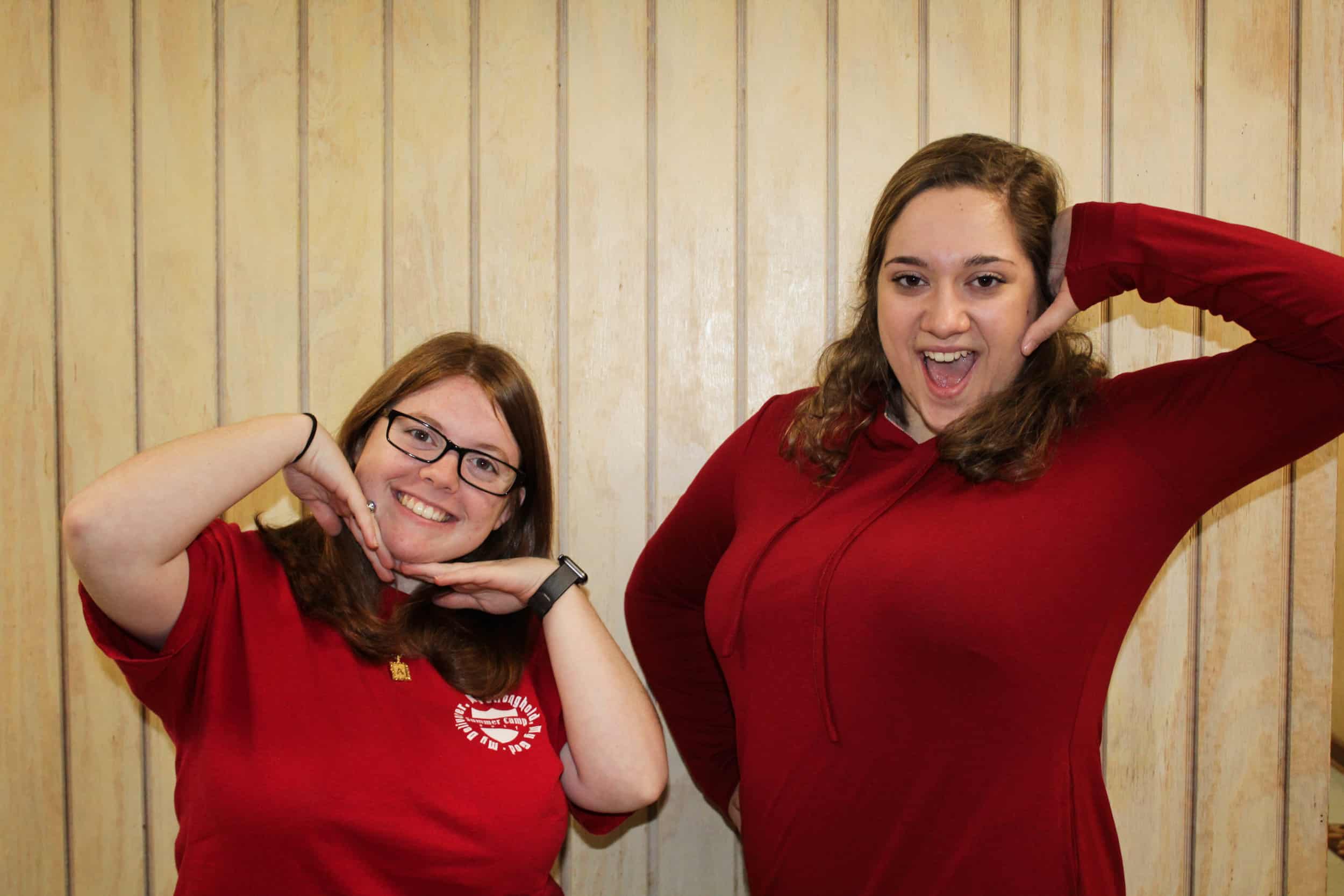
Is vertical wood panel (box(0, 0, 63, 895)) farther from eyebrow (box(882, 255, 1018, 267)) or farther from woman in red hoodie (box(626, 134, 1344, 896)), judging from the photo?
eyebrow (box(882, 255, 1018, 267))

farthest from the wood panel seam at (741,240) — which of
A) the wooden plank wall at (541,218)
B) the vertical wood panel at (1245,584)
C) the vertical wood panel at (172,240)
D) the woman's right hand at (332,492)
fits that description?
the vertical wood panel at (172,240)

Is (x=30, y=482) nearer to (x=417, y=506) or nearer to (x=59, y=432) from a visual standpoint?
(x=59, y=432)

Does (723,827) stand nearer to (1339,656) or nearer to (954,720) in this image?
(954,720)

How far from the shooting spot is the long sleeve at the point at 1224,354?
112 cm

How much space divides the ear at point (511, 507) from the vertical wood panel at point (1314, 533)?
1430 millimetres

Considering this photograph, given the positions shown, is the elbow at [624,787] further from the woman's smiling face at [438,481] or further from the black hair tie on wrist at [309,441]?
the black hair tie on wrist at [309,441]

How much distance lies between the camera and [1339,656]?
2.71 m

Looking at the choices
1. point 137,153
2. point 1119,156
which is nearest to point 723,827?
point 1119,156

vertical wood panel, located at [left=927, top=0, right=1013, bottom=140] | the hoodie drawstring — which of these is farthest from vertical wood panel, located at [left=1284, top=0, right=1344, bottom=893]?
the hoodie drawstring

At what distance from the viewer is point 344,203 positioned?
1.79 m

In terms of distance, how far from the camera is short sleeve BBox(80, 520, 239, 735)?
1.15 metres

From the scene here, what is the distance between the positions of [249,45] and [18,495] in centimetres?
95

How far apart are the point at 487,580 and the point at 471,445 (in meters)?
0.20

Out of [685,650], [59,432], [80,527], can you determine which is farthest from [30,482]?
[685,650]
